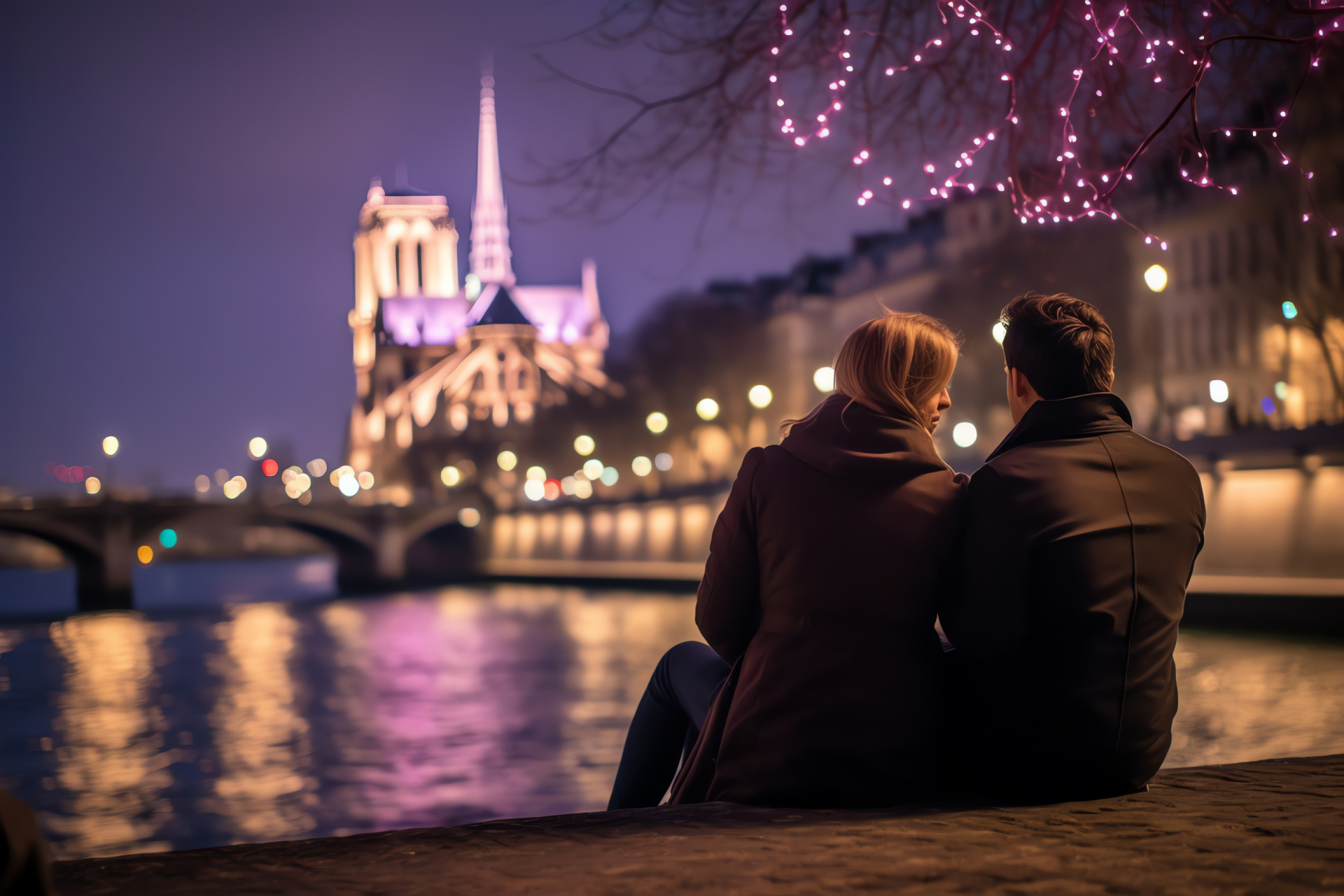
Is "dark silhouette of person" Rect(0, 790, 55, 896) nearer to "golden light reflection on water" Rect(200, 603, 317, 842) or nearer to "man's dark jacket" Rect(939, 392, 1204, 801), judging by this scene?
"man's dark jacket" Rect(939, 392, 1204, 801)

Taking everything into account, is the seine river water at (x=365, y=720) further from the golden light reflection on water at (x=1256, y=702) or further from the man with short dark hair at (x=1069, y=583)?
the man with short dark hair at (x=1069, y=583)

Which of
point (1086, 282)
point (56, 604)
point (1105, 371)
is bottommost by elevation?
point (56, 604)

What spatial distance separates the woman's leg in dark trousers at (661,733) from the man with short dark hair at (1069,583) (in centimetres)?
62

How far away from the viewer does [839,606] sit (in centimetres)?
252

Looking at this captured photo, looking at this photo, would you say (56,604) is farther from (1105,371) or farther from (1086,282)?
(1105,371)

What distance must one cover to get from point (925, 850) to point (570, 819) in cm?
76

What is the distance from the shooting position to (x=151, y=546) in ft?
279

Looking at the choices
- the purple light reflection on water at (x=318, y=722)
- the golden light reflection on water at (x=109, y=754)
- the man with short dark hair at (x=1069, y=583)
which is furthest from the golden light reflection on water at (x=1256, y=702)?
the golden light reflection on water at (x=109, y=754)

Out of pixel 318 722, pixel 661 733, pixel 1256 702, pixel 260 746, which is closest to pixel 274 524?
pixel 318 722

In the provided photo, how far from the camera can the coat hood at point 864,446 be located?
2.52m

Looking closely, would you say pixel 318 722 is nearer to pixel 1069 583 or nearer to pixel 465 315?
pixel 1069 583

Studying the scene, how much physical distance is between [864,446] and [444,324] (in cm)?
8965

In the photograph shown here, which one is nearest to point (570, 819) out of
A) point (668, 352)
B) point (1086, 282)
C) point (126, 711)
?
point (126, 711)

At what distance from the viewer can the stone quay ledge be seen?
204 cm
